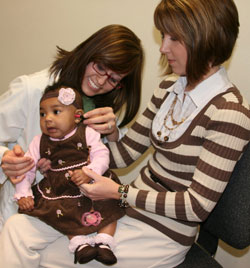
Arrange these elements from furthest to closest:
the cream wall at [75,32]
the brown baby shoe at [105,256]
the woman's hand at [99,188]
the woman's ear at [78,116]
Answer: the cream wall at [75,32], the woman's ear at [78,116], the woman's hand at [99,188], the brown baby shoe at [105,256]

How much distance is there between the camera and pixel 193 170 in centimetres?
117

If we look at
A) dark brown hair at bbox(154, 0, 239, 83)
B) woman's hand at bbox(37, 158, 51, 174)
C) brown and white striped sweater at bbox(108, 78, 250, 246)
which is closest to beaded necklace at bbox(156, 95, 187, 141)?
brown and white striped sweater at bbox(108, 78, 250, 246)

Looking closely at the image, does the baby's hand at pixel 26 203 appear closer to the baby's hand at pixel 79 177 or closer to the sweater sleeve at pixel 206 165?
the baby's hand at pixel 79 177

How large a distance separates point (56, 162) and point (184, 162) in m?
0.48

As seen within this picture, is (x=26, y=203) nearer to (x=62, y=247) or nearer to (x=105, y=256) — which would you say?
(x=62, y=247)

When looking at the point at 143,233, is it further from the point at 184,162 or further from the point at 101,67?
the point at 101,67

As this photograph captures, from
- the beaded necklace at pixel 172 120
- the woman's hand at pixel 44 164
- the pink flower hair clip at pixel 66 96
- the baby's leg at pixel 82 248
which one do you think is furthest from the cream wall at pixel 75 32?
the baby's leg at pixel 82 248

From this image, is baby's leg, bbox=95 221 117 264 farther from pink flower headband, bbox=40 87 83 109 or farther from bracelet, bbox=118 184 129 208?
pink flower headband, bbox=40 87 83 109

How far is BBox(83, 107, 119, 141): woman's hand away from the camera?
4.24 ft

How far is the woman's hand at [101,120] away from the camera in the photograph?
129 centimetres

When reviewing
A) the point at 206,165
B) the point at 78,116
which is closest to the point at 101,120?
the point at 78,116

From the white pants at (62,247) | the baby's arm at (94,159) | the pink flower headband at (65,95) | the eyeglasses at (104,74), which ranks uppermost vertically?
the eyeglasses at (104,74)

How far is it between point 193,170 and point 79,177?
41cm

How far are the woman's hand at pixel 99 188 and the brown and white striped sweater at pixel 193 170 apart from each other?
6 cm
